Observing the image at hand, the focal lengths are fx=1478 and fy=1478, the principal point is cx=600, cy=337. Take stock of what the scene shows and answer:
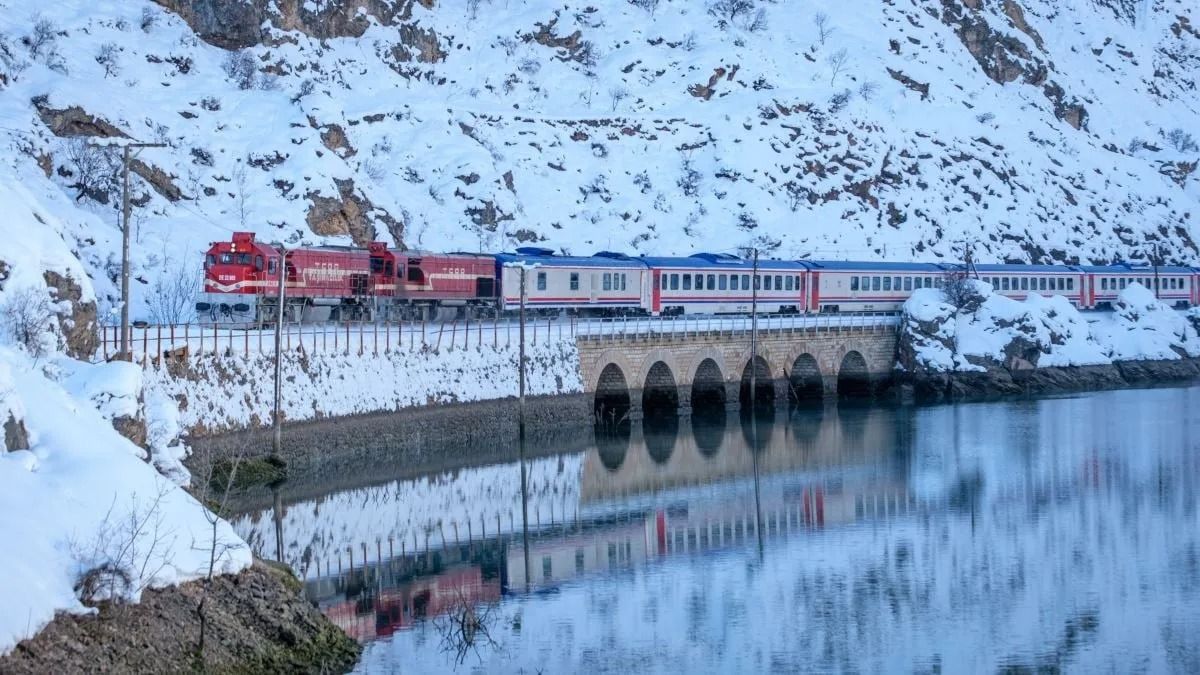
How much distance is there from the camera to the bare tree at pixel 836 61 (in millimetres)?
105062

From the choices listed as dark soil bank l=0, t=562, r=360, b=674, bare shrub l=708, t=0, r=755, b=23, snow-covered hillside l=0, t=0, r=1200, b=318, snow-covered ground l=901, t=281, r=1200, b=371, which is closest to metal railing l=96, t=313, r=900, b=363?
snow-covered ground l=901, t=281, r=1200, b=371

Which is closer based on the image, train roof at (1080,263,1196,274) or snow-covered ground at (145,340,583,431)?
snow-covered ground at (145,340,583,431)

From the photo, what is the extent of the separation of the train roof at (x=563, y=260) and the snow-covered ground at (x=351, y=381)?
858 centimetres

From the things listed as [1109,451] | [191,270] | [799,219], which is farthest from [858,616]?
[799,219]

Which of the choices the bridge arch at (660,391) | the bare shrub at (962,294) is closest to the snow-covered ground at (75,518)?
the bridge arch at (660,391)

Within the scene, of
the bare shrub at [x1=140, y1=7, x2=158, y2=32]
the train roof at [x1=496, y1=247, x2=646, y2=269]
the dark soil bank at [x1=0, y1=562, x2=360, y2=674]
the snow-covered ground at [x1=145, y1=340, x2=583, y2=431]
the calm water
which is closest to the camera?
the dark soil bank at [x1=0, y1=562, x2=360, y2=674]

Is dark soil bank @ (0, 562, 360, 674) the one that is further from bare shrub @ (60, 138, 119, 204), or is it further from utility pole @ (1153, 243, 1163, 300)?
utility pole @ (1153, 243, 1163, 300)

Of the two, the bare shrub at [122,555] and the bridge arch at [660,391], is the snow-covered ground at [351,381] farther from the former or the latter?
the bare shrub at [122,555]

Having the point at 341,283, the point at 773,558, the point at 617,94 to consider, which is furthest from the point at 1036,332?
the point at 773,558

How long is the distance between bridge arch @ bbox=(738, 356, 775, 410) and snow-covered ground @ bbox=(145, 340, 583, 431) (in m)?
11.0

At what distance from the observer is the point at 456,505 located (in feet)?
113

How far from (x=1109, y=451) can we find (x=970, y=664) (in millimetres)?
25464

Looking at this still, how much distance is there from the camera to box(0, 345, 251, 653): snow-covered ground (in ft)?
51.0

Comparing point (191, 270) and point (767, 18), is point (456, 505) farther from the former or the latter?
point (767, 18)
